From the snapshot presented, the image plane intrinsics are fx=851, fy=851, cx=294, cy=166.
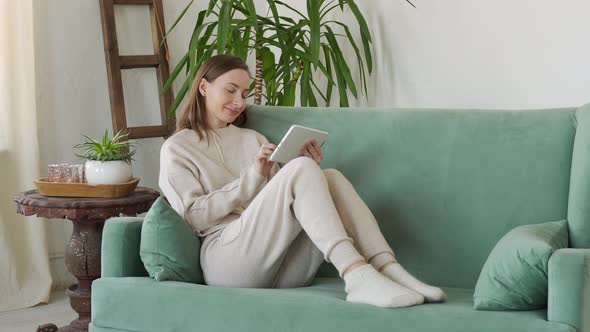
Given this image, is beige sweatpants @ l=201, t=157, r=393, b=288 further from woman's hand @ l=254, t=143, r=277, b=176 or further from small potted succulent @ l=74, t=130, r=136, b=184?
small potted succulent @ l=74, t=130, r=136, b=184

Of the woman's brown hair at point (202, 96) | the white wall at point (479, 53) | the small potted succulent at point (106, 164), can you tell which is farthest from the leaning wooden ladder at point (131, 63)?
the woman's brown hair at point (202, 96)

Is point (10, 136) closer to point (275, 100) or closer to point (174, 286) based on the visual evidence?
point (275, 100)

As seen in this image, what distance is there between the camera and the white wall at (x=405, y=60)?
10.3ft

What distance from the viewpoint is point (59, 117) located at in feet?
13.0

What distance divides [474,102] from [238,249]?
4.90 feet

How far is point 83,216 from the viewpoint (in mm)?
2932

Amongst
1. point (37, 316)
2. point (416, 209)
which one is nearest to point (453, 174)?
point (416, 209)

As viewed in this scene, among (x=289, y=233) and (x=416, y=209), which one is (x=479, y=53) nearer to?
(x=416, y=209)

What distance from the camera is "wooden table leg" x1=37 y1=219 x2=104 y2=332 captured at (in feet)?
10.2

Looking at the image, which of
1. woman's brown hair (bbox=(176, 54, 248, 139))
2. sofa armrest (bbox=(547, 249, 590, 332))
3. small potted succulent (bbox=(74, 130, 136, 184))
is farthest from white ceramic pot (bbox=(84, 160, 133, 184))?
sofa armrest (bbox=(547, 249, 590, 332))

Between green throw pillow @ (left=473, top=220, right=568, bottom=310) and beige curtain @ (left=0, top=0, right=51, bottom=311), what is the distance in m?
2.33

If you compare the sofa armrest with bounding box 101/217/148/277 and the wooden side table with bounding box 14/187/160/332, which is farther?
the wooden side table with bounding box 14/187/160/332

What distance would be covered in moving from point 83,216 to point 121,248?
22.8 inches

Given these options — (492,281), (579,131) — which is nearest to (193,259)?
(492,281)
